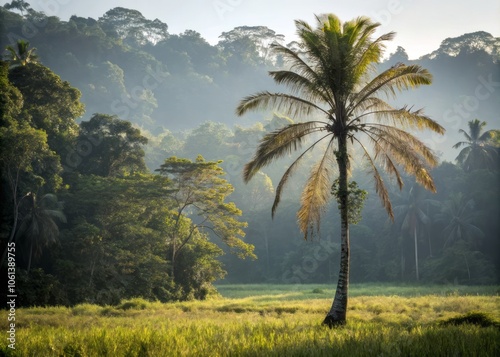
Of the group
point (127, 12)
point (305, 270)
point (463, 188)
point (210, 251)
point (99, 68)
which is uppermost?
point (127, 12)

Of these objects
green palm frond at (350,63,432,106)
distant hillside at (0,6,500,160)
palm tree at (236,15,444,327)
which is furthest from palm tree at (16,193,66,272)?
distant hillside at (0,6,500,160)

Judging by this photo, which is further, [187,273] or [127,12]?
[127,12]

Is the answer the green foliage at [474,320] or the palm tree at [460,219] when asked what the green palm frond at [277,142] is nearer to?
the green foliage at [474,320]

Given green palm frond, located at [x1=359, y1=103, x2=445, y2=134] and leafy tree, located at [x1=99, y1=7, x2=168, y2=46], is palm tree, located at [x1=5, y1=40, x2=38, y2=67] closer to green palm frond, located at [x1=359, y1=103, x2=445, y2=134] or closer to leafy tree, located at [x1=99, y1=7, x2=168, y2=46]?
green palm frond, located at [x1=359, y1=103, x2=445, y2=134]

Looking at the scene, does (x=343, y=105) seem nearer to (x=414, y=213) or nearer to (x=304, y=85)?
(x=304, y=85)

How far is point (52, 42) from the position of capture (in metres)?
83.6

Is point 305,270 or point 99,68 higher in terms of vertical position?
point 99,68

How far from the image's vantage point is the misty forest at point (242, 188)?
583 inches

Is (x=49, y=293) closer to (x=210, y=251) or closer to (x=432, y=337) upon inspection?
(x=210, y=251)

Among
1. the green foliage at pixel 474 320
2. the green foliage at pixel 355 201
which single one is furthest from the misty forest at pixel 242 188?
the green foliage at pixel 474 320

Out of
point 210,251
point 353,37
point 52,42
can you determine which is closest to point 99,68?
point 52,42

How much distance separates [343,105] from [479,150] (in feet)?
140

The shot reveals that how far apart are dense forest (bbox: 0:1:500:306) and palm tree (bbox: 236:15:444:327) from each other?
7.06 ft

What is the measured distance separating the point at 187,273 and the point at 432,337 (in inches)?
1087
